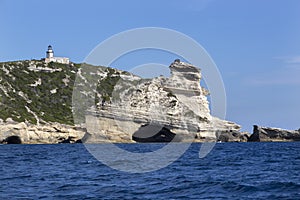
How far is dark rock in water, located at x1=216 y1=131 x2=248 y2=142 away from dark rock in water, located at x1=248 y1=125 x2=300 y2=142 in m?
2.71

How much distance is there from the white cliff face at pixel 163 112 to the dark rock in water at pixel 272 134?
17.3 ft

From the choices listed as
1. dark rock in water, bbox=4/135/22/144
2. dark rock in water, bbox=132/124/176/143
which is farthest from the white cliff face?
dark rock in water, bbox=4/135/22/144

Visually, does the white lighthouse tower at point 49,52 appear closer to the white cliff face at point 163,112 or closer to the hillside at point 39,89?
the hillside at point 39,89

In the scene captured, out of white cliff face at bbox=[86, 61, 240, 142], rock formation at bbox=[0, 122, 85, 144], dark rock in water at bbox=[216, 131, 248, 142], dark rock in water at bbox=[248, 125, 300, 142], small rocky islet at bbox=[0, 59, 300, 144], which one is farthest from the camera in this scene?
dark rock in water at bbox=[216, 131, 248, 142]

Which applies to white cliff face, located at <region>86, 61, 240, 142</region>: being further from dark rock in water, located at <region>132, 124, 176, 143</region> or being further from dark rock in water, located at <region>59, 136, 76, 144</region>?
dark rock in water, located at <region>59, 136, 76, 144</region>

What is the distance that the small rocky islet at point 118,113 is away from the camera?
362 feet

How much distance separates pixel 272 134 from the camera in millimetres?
129000

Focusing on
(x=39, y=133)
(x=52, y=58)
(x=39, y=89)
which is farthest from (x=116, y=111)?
(x=52, y=58)

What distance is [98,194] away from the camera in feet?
78.3

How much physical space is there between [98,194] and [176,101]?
9702cm

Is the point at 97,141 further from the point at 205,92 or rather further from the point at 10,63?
the point at 10,63

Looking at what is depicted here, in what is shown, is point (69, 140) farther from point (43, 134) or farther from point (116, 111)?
point (116, 111)

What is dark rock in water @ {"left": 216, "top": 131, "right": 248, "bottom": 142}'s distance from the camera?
5064 inches

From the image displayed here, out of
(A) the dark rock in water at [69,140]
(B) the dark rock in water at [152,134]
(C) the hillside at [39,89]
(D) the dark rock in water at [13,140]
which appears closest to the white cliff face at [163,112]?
(B) the dark rock in water at [152,134]
